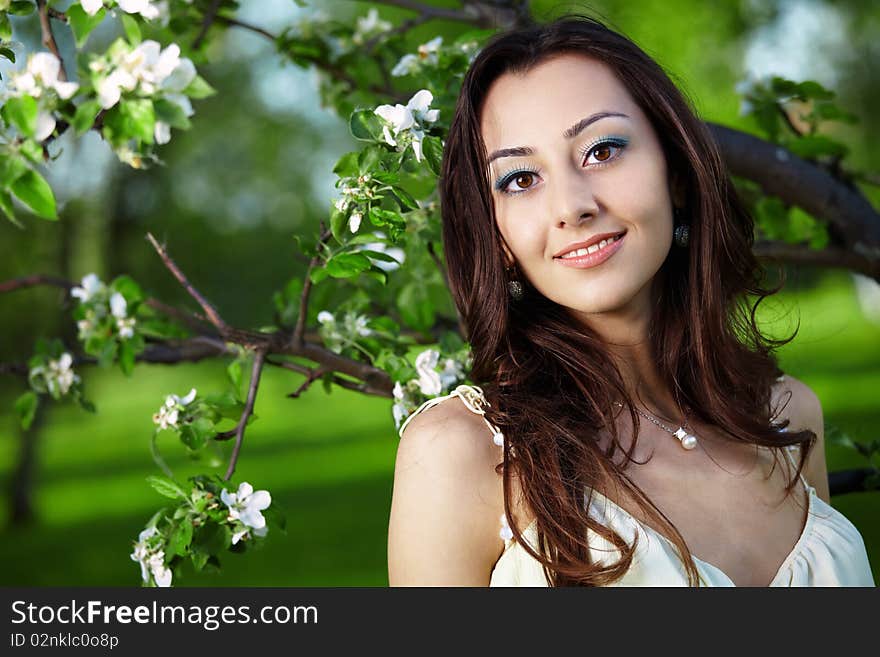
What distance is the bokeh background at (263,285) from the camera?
7.84 meters

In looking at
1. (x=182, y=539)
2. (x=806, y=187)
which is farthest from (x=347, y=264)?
(x=806, y=187)

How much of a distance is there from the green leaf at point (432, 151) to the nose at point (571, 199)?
23 cm

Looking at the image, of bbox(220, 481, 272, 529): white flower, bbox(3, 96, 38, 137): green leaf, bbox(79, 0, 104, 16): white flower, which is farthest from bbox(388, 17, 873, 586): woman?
bbox(3, 96, 38, 137): green leaf

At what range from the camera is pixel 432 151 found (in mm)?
1916

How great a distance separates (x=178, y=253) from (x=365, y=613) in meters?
12.6

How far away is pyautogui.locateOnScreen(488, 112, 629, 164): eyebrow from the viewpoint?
189 cm

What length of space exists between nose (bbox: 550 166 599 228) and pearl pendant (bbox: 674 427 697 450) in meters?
0.54

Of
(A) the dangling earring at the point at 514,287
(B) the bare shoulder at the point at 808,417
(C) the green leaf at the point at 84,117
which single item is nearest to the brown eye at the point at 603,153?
(A) the dangling earring at the point at 514,287

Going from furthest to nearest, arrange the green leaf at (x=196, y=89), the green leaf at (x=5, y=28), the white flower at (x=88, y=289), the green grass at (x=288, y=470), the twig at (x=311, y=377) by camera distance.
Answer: the green grass at (x=288, y=470), the white flower at (x=88, y=289), the twig at (x=311, y=377), the green leaf at (x=5, y=28), the green leaf at (x=196, y=89)

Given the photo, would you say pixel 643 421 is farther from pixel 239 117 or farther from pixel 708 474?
pixel 239 117

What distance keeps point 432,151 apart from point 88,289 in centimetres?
110

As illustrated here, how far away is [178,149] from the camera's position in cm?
1407

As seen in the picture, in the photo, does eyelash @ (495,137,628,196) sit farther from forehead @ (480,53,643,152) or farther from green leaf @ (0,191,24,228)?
green leaf @ (0,191,24,228)

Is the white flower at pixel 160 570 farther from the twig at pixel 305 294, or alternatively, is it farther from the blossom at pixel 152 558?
the twig at pixel 305 294
